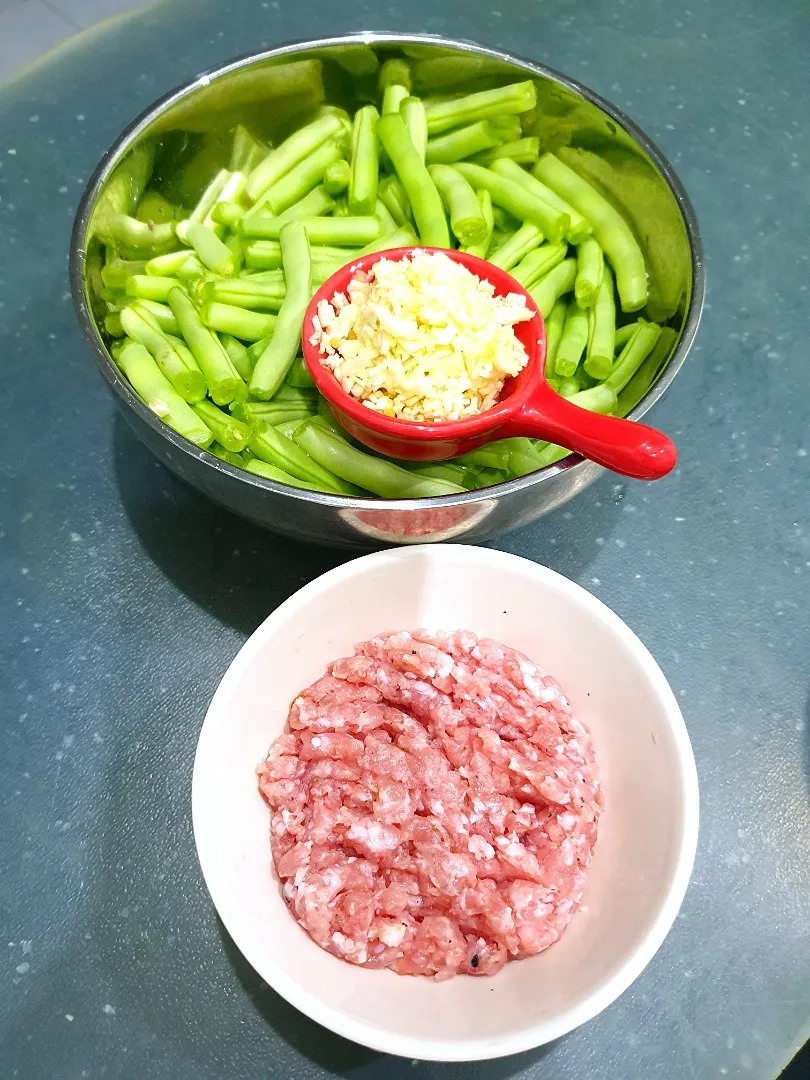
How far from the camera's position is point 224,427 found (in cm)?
107

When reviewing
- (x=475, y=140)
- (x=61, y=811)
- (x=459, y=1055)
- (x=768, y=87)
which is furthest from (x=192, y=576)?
(x=768, y=87)

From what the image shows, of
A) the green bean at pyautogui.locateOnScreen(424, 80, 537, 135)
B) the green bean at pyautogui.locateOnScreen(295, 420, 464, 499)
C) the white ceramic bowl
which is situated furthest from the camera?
the green bean at pyautogui.locateOnScreen(424, 80, 537, 135)

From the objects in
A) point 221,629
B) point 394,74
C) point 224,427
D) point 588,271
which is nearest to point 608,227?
point 588,271

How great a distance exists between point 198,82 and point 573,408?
2.48 ft

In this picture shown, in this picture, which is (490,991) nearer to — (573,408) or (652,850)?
(652,850)

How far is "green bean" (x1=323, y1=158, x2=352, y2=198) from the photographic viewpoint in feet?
4.16

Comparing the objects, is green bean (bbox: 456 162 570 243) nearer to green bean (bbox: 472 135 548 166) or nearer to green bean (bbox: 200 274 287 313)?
green bean (bbox: 472 135 548 166)

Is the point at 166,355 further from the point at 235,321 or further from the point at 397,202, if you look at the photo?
the point at 397,202

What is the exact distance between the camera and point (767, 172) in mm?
1641

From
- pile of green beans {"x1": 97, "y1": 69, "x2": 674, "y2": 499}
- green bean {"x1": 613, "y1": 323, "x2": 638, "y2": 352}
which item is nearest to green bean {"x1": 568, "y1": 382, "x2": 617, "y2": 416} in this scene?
pile of green beans {"x1": 97, "y1": 69, "x2": 674, "y2": 499}

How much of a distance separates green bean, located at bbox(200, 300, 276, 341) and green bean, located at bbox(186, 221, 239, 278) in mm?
72

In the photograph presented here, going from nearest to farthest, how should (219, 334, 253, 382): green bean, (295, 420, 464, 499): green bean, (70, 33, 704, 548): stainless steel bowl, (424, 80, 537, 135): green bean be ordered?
1. (70, 33, 704, 548): stainless steel bowl
2. (295, 420, 464, 499): green bean
3. (219, 334, 253, 382): green bean
4. (424, 80, 537, 135): green bean

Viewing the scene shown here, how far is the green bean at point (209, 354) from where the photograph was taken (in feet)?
3.60

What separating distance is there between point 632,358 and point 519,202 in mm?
302
